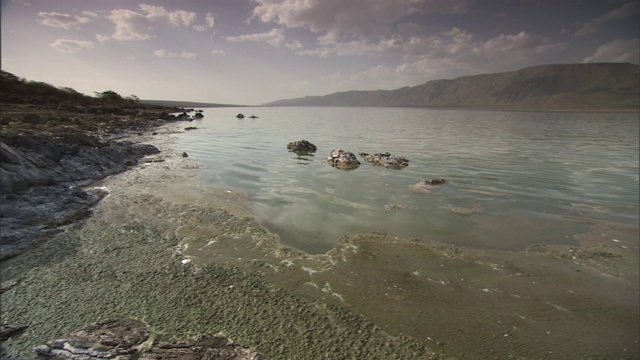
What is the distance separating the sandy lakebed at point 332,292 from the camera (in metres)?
4.25

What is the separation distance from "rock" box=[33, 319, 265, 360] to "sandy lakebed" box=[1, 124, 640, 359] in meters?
0.21

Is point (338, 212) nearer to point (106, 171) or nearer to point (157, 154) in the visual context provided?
point (106, 171)

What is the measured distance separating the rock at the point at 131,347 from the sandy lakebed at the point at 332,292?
0.21 meters

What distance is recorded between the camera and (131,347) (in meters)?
3.77

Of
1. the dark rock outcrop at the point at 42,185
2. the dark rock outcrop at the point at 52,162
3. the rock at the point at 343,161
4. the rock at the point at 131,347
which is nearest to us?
the rock at the point at 131,347

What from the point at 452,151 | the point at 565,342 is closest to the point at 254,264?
the point at 565,342

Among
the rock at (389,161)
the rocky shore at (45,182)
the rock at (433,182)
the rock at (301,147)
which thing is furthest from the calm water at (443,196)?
the rocky shore at (45,182)

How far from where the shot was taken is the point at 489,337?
443 cm

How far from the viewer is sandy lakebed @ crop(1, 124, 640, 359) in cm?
425

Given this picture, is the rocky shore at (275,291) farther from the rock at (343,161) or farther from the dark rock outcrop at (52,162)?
the rock at (343,161)

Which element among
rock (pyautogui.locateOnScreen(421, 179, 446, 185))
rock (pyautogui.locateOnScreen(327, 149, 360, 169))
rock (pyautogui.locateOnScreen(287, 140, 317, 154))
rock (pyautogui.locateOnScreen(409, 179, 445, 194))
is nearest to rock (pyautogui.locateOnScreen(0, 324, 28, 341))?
rock (pyautogui.locateOnScreen(409, 179, 445, 194))

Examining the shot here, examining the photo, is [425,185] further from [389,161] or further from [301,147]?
[301,147]

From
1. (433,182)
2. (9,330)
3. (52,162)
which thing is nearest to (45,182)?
(52,162)

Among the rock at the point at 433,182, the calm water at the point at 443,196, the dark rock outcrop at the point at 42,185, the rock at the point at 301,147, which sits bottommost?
the calm water at the point at 443,196
